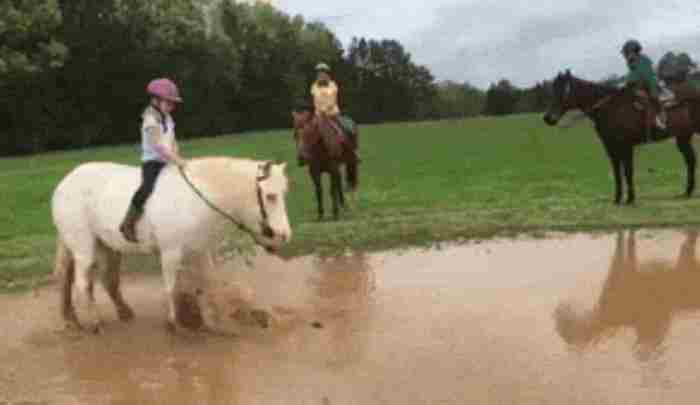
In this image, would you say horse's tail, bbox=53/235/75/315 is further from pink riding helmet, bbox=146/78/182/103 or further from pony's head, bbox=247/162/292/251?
pony's head, bbox=247/162/292/251

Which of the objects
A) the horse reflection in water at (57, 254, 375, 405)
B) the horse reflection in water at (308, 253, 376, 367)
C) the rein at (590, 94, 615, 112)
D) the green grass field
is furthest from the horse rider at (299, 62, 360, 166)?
the horse reflection in water at (57, 254, 375, 405)

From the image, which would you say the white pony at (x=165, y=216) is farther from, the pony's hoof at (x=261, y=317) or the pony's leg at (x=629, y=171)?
the pony's leg at (x=629, y=171)

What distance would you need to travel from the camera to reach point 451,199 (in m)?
17.7

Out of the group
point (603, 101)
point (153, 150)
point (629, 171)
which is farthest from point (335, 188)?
point (153, 150)

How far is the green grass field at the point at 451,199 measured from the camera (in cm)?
1278

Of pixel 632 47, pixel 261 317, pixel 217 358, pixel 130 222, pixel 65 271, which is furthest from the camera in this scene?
pixel 632 47

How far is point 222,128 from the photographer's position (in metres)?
61.9

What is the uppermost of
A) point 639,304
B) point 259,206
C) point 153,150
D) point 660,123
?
point 660,123

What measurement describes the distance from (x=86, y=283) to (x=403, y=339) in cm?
335

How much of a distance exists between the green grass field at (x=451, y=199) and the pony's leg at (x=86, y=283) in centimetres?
325

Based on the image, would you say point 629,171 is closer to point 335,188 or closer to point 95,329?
point 335,188

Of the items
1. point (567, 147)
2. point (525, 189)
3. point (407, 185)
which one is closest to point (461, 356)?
point (525, 189)

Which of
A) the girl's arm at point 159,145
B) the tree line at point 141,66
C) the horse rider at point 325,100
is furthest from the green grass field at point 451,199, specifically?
the tree line at point 141,66

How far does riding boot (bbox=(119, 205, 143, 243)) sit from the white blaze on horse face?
1390mm
